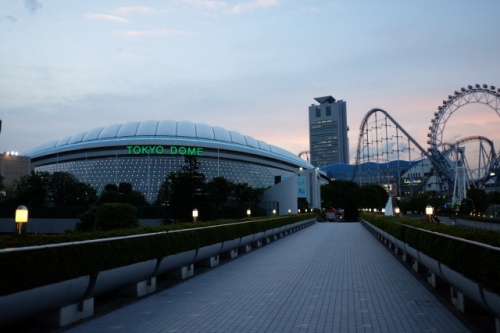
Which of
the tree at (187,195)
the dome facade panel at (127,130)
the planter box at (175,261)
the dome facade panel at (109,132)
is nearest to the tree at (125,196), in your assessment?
the tree at (187,195)

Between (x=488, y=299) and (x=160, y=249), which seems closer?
(x=488, y=299)

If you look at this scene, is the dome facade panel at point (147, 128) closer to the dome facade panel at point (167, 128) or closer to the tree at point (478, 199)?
the dome facade panel at point (167, 128)

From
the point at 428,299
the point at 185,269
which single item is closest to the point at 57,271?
the point at 185,269

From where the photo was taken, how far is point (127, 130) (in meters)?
95.5

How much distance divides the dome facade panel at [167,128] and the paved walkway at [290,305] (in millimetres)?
82580

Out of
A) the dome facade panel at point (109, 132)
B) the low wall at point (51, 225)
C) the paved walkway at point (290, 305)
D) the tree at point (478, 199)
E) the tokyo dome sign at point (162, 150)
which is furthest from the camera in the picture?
the dome facade panel at point (109, 132)

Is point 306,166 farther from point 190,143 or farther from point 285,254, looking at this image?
point 285,254

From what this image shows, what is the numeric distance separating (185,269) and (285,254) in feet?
25.0

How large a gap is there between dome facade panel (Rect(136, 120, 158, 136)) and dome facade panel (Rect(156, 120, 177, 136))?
105 cm

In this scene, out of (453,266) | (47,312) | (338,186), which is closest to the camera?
(47,312)

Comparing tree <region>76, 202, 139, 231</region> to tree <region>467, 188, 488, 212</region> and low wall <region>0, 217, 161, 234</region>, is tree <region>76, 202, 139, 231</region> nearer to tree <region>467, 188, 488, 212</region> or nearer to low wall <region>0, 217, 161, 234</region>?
low wall <region>0, 217, 161, 234</region>

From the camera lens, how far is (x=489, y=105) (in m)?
66.8

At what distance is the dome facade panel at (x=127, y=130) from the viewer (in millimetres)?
94062

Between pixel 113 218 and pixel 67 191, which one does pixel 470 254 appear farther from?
pixel 67 191
